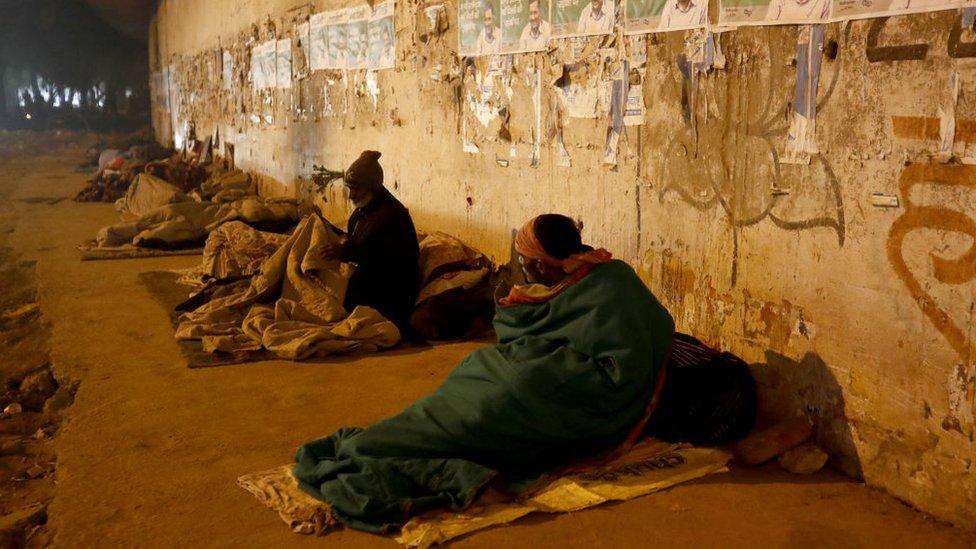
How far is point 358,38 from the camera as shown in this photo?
7734 millimetres

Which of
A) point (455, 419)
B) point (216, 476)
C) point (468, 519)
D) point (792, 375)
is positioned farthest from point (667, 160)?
point (216, 476)

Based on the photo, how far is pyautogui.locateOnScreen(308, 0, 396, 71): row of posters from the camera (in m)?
7.12

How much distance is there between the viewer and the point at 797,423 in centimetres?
342

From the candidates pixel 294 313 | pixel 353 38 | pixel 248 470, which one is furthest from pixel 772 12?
pixel 353 38

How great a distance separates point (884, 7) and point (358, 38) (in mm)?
5571

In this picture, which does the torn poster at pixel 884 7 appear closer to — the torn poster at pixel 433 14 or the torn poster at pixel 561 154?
the torn poster at pixel 561 154

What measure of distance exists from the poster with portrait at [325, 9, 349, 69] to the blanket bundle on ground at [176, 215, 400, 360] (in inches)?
109

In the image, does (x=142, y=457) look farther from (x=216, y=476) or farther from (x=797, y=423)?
(x=797, y=423)

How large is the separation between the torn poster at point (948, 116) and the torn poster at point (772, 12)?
57cm

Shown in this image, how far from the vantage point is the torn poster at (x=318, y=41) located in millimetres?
8641

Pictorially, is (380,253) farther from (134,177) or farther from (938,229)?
(134,177)

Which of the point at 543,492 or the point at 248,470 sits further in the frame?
the point at 248,470

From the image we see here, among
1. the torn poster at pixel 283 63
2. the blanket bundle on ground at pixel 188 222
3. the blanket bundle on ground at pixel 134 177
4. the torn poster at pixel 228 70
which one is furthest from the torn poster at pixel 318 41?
the torn poster at pixel 228 70

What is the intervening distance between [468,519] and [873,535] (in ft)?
4.42
